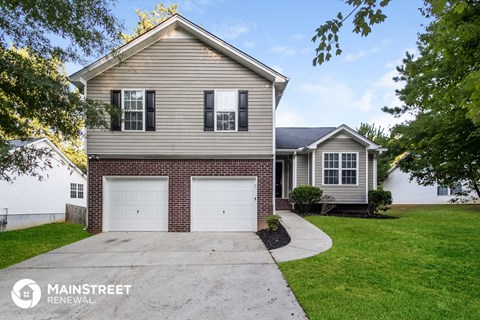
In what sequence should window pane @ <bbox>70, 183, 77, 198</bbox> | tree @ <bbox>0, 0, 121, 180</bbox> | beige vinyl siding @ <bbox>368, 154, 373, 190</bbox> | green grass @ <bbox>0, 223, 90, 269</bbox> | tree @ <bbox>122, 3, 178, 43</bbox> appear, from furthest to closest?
tree @ <bbox>122, 3, 178, 43</bbox>, window pane @ <bbox>70, 183, 77, 198</bbox>, beige vinyl siding @ <bbox>368, 154, 373, 190</bbox>, green grass @ <bbox>0, 223, 90, 269</bbox>, tree @ <bbox>0, 0, 121, 180</bbox>

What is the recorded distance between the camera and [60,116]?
6.95m

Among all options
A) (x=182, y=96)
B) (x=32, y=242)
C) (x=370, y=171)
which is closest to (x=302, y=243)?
(x=182, y=96)

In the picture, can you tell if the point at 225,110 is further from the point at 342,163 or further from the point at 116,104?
the point at 342,163

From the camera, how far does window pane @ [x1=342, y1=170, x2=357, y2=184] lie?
45.6 feet

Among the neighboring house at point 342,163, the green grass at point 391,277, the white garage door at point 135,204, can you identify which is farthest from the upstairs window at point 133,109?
the green grass at point 391,277

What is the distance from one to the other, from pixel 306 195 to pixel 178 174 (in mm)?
6237

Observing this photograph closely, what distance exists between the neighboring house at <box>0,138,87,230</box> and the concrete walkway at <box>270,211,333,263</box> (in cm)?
868

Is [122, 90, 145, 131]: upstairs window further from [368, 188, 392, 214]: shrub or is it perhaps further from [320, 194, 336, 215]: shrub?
[368, 188, 392, 214]: shrub

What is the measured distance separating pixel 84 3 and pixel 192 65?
403 cm

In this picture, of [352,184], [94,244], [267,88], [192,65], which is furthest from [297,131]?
[94,244]

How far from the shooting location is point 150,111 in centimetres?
998

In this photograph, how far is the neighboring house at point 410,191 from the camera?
62.9 feet

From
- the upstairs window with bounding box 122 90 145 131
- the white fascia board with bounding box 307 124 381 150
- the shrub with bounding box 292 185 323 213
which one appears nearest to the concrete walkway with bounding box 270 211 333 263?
the shrub with bounding box 292 185 323 213

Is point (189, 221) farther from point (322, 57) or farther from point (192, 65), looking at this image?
point (322, 57)
